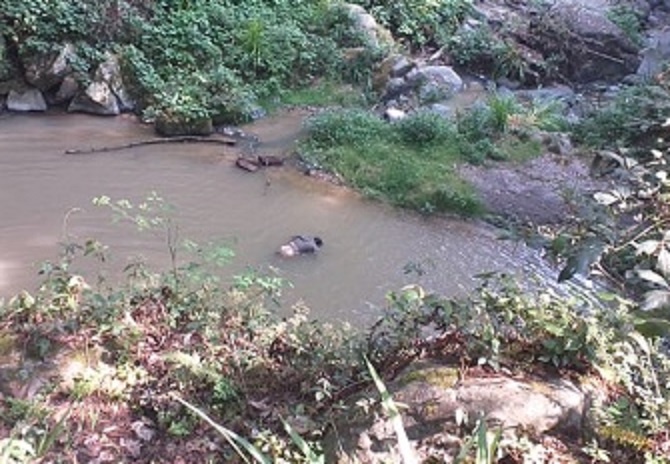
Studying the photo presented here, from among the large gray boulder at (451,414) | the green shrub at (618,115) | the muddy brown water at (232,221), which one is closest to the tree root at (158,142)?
the muddy brown water at (232,221)

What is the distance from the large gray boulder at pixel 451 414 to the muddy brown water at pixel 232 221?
7.40 feet

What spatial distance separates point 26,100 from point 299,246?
471cm

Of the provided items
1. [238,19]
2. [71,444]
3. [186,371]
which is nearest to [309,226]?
[186,371]

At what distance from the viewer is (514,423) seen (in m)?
2.81

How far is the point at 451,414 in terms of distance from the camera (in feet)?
9.42

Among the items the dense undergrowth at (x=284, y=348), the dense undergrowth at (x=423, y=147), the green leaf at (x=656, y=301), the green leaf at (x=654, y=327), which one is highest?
the green leaf at (x=656, y=301)

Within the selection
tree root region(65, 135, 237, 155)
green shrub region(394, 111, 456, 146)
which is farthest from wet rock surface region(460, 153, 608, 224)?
tree root region(65, 135, 237, 155)

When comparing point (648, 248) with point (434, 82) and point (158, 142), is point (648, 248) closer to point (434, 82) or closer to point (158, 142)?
point (158, 142)

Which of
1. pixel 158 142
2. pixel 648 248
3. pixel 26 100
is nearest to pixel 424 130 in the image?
pixel 158 142

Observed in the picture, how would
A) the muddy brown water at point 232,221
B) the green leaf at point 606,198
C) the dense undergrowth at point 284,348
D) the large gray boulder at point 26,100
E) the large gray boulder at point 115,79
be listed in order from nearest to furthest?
the green leaf at point 606,198
the dense undergrowth at point 284,348
the muddy brown water at point 232,221
the large gray boulder at point 26,100
the large gray boulder at point 115,79

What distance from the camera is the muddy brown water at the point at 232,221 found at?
5.77 meters

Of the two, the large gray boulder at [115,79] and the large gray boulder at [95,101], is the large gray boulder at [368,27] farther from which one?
the large gray boulder at [95,101]

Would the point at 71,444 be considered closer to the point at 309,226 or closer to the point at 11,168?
the point at 309,226

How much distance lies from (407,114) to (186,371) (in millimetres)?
6184
